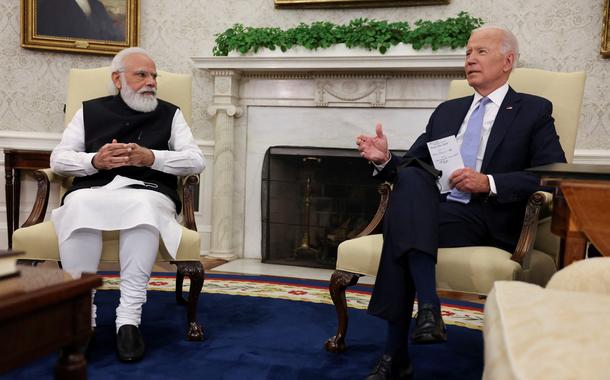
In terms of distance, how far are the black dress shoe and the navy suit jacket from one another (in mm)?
542

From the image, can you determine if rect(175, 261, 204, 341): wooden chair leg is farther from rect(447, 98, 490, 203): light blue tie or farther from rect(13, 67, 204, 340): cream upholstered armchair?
rect(447, 98, 490, 203): light blue tie

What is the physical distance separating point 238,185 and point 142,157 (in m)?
2.29

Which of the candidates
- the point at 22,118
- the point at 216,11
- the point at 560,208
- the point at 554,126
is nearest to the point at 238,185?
the point at 216,11

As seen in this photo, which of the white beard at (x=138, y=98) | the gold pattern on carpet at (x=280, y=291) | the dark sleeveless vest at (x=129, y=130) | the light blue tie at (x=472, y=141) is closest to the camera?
the light blue tie at (x=472, y=141)

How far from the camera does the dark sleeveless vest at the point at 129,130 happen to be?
2836 millimetres

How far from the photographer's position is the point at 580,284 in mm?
1396

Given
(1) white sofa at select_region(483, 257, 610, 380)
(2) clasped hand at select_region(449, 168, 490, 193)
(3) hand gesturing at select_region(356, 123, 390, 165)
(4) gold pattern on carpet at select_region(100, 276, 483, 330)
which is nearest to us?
(1) white sofa at select_region(483, 257, 610, 380)

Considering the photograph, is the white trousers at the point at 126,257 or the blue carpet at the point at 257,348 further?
the white trousers at the point at 126,257

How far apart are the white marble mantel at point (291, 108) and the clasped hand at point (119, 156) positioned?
2.10 m

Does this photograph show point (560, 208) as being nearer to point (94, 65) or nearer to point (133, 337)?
point (133, 337)

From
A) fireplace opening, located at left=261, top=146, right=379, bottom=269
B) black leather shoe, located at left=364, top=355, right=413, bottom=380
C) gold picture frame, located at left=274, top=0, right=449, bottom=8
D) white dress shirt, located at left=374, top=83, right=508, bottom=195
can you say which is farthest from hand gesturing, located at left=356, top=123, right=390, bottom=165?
gold picture frame, located at left=274, top=0, right=449, bottom=8

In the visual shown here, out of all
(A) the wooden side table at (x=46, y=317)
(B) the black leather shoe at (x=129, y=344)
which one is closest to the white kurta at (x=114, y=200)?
(B) the black leather shoe at (x=129, y=344)

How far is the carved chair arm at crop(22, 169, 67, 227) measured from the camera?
275 centimetres

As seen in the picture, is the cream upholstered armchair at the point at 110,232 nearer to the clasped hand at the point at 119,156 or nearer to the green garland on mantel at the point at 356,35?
the clasped hand at the point at 119,156
